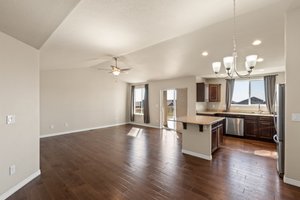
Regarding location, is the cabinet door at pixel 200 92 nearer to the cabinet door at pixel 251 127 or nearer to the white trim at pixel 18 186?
the cabinet door at pixel 251 127

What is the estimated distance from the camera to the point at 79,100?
6.97 m

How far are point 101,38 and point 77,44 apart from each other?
0.60m

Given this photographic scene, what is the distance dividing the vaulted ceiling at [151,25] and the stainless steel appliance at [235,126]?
7.11 ft

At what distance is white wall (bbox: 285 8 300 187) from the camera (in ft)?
8.32

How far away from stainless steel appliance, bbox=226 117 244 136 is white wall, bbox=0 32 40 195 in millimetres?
6071

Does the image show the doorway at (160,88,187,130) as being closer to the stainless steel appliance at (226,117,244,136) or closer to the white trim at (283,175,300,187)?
the stainless steel appliance at (226,117,244,136)

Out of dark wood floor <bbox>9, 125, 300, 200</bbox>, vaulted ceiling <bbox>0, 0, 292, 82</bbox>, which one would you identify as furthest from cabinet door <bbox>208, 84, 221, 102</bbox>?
dark wood floor <bbox>9, 125, 300, 200</bbox>

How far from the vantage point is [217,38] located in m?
3.63

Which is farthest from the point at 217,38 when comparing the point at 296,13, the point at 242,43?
the point at 296,13

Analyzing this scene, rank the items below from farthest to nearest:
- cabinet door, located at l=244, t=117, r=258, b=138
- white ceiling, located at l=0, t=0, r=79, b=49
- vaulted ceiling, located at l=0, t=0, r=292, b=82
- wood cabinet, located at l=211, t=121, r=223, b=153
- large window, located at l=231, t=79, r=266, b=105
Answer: large window, located at l=231, t=79, r=266, b=105 → cabinet door, located at l=244, t=117, r=258, b=138 → wood cabinet, located at l=211, t=121, r=223, b=153 → vaulted ceiling, located at l=0, t=0, r=292, b=82 → white ceiling, located at l=0, t=0, r=79, b=49

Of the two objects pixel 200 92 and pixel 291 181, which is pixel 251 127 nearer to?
pixel 200 92

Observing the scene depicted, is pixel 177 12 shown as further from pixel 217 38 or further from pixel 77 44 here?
pixel 77 44

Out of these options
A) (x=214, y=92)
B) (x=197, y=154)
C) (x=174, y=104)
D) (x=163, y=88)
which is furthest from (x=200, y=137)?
(x=163, y=88)

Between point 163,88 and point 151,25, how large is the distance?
16.2ft
